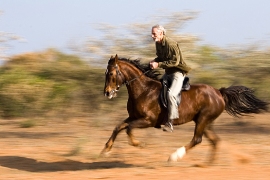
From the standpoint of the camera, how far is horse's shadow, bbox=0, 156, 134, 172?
12.0 meters

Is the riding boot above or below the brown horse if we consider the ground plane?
below

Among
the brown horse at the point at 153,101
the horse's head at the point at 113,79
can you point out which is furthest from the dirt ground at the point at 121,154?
the horse's head at the point at 113,79

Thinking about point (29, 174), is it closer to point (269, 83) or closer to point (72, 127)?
point (72, 127)

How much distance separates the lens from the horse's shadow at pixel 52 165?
Result: 12.0 meters

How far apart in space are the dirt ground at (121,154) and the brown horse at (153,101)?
0.65m

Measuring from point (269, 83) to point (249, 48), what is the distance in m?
1.35

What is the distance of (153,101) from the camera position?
1178 centimetres

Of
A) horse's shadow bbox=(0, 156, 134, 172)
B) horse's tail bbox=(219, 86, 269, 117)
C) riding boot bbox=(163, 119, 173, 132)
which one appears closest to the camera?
riding boot bbox=(163, 119, 173, 132)

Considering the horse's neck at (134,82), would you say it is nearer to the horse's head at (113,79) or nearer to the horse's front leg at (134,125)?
the horse's head at (113,79)

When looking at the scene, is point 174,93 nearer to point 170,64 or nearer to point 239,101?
point 170,64

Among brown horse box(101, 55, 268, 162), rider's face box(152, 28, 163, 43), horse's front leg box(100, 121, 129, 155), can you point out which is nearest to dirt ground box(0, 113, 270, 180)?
horse's front leg box(100, 121, 129, 155)

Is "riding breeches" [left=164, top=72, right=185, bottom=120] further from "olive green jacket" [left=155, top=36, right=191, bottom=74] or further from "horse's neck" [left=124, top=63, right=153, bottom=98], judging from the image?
"horse's neck" [left=124, top=63, right=153, bottom=98]

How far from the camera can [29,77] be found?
845 inches

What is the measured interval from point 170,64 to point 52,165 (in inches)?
125
